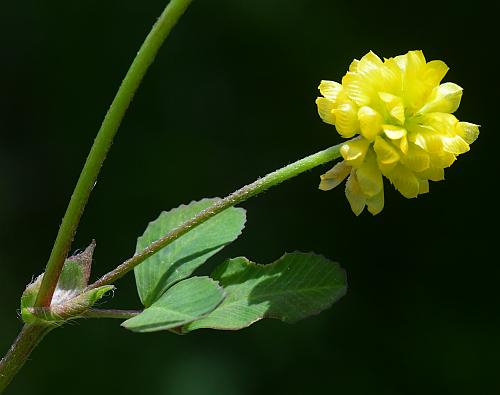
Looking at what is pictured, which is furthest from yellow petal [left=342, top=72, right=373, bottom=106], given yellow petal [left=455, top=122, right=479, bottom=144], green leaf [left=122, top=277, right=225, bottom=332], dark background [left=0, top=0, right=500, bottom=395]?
dark background [left=0, top=0, right=500, bottom=395]

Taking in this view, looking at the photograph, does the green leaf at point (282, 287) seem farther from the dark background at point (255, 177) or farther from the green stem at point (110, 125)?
the dark background at point (255, 177)

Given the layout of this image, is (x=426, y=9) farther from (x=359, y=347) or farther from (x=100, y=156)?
(x=100, y=156)

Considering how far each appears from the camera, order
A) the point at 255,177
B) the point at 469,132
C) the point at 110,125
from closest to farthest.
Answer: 1. the point at 110,125
2. the point at 469,132
3. the point at 255,177

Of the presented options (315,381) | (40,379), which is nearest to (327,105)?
(315,381)

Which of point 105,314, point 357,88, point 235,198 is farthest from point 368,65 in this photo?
point 105,314

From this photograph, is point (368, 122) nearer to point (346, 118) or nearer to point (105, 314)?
point (346, 118)

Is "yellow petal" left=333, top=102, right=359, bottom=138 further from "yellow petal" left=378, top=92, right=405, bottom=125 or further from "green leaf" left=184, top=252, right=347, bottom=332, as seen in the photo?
"green leaf" left=184, top=252, right=347, bottom=332

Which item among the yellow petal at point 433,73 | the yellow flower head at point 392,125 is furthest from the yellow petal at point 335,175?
the yellow petal at point 433,73
